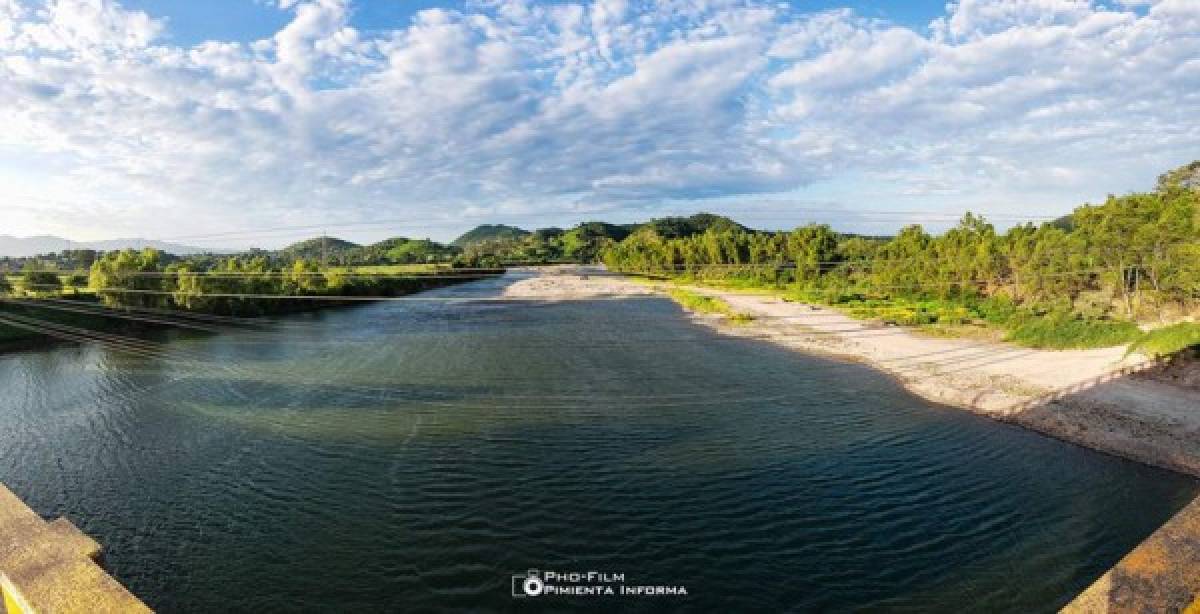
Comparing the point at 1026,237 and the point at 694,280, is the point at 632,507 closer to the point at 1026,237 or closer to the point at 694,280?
the point at 1026,237

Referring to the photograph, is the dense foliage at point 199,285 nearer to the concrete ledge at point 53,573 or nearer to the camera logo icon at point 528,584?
the camera logo icon at point 528,584

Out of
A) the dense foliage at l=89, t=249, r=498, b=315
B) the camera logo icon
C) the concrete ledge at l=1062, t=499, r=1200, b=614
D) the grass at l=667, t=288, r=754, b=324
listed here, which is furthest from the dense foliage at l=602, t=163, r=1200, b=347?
the dense foliage at l=89, t=249, r=498, b=315

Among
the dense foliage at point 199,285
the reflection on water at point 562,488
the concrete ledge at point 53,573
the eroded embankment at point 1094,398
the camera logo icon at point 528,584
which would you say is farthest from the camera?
the dense foliage at point 199,285

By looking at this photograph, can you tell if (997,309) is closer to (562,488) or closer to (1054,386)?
(1054,386)

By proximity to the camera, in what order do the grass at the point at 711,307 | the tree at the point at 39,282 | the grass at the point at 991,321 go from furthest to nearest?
1. the grass at the point at 711,307
2. the tree at the point at 39,282
3. the grass at the point at 991,321

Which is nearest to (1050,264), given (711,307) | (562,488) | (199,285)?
(711,307)

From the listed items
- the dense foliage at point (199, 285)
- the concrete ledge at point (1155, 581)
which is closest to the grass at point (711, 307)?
the dense foliage at point (199, 285)

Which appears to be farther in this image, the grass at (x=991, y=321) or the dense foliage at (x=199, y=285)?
the dense foliage at (x=199, y=285)

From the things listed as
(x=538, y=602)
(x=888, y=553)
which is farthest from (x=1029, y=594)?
(x=538, y=602)
